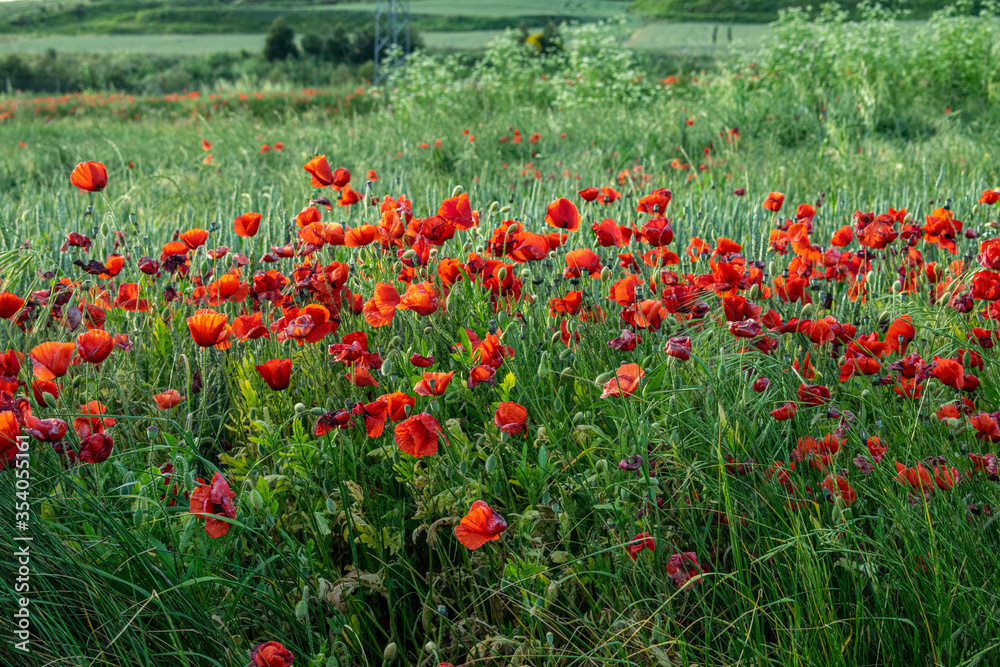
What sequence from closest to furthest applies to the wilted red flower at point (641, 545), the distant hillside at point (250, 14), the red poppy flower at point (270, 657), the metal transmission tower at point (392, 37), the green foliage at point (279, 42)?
the red poppy flower at point (270, 657), the wilted red flower at point (641, 545), the metal transmission tower at point (392, 37), the green foliage at point (279, 42), the distant hillside at point (250, 14)

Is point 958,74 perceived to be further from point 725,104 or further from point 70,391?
point 70,391

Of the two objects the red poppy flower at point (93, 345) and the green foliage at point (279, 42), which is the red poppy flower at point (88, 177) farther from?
the green foliage at point (279, 42)

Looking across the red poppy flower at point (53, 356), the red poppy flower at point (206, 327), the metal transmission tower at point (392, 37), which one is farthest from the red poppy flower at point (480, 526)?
the metal transmission tower at point (392, 37)

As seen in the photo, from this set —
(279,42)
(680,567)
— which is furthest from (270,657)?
(279,42)

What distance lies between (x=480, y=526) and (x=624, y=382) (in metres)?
0.39

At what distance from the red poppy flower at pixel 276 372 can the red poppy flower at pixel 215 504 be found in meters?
0.25

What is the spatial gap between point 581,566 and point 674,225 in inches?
84.6

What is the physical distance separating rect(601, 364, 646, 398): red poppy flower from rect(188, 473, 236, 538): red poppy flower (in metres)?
0.62

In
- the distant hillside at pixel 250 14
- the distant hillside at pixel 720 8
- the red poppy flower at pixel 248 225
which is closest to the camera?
the red poppy flower at pixel 248 225

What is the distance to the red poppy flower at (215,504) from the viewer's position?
106 cm

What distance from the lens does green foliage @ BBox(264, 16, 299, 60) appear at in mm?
29719

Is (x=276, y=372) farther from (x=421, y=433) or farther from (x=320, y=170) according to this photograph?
(x=320, y=170)

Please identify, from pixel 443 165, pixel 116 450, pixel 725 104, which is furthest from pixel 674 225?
pixel 725 104

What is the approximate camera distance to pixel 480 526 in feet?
3.34
